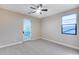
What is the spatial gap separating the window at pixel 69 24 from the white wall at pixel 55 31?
0.73ft

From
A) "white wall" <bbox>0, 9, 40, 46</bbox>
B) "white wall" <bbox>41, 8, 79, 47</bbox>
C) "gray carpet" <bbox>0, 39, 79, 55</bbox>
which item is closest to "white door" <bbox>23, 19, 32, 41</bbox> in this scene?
"white wall" <bbox>0, 9, 40, 46</bbox>

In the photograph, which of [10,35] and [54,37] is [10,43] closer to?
[10,35]

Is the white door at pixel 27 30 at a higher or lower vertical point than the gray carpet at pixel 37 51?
higher

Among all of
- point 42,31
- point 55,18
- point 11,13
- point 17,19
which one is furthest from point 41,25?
point 11,13

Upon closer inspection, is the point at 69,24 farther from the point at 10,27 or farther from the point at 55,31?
the point at 10,27

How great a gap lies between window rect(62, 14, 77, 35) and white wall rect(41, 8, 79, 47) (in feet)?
0.73

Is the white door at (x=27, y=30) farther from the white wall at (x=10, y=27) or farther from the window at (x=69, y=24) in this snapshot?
the window at (x=69, y=24)

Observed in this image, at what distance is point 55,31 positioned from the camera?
6.42m

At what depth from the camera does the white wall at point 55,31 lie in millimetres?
4836

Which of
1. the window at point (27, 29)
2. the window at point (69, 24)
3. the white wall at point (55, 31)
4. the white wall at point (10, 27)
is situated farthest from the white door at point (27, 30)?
the window at point (69, 24)

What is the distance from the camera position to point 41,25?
8.53 metres

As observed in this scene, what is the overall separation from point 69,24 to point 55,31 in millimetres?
1482

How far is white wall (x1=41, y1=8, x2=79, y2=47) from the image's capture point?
15.9 ft
